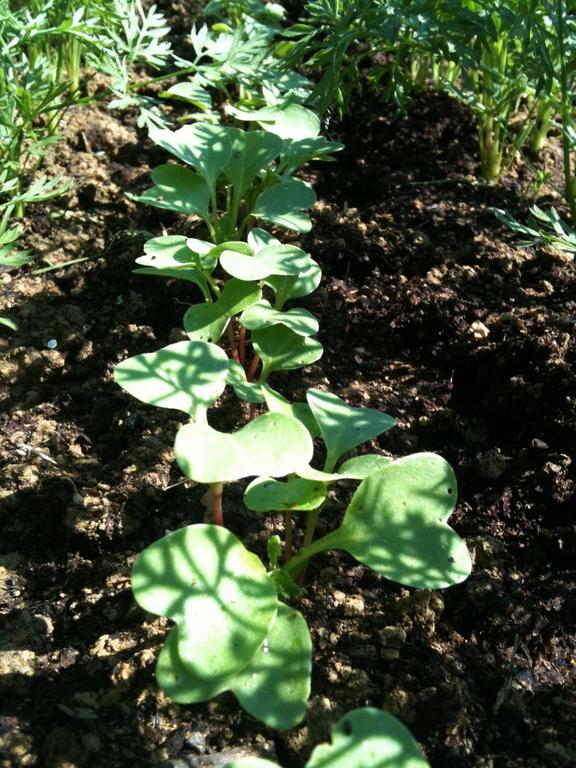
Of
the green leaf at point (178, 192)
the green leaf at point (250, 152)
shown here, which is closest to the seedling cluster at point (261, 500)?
the green leaf at point (178, 192)

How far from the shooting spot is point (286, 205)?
5.24 ft

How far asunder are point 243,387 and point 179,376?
0.60ft

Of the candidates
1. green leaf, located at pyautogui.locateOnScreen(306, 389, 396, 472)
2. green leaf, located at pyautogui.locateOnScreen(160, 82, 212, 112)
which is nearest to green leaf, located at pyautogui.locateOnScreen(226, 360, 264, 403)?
green leaf, located at pyautogui.locateOnScreen(306, 389, 396, 472)

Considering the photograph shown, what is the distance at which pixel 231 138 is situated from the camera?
64.2 inches

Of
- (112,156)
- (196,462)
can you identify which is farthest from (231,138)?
(196,462)

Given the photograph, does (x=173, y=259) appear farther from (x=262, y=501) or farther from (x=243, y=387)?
(x=262, y=501)

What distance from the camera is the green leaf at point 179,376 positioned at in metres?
1.11

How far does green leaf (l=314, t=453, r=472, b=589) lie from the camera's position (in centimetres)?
99

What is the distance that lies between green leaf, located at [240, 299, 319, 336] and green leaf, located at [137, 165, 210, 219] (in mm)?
285

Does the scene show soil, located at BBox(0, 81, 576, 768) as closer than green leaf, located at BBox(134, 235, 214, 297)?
Yes

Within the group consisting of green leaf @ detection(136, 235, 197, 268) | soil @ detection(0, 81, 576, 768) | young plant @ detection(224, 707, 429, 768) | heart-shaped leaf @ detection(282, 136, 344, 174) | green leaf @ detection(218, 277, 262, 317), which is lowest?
soil @ detection(0, 81, 576, 768)

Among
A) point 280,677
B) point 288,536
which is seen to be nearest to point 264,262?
point 288,536

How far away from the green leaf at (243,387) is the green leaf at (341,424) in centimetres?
11

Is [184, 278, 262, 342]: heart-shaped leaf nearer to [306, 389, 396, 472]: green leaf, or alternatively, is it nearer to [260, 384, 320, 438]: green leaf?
[260, 384, 320, 438]: green leaf
